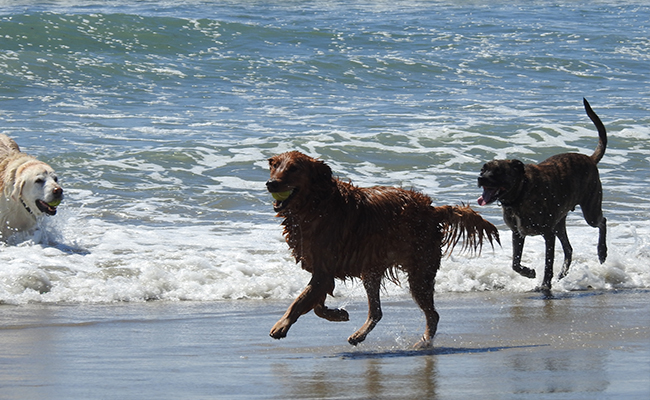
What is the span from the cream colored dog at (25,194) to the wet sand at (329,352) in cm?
220

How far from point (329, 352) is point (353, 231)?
718mm

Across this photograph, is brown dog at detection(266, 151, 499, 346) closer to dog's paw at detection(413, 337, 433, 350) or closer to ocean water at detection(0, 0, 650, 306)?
dog's paw at detection(413, 337, 433, 350)

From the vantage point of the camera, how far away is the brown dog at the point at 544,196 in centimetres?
760

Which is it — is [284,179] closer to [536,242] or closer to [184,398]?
[184,398]

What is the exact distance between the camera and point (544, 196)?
7.95m

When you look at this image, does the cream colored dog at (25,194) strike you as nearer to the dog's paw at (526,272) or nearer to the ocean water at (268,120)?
the ocean water at (268,120)

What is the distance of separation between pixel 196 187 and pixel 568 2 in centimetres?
2583

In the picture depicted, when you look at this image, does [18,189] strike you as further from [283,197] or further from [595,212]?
[595,212]

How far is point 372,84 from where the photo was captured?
1975 cm

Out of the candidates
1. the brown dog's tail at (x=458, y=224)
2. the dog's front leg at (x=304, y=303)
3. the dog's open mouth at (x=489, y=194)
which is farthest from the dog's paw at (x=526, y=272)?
the dog's front leg at (x=304, y=303)

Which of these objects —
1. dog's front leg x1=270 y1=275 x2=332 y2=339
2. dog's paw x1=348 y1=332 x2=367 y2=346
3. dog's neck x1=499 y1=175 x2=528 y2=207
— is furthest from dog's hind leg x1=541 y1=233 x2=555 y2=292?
dog's front leg x1=270 y1=275 x2=332 y2=339

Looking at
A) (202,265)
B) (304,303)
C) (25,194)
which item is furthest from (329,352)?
(25,194)

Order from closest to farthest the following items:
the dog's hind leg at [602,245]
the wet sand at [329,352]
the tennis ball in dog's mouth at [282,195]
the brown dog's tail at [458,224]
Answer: the wet sand at [329,352] < the tennis ball in dog's mouth at [282,195] < the brown dog's tail at [458,224] < the dog's hind leg at [602,245]

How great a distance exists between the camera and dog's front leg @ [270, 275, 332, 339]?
191 inches
